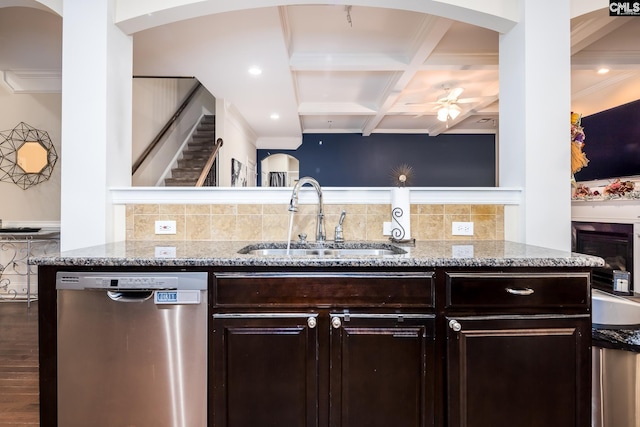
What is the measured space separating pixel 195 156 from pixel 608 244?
641 cm

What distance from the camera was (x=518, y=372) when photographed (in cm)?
138

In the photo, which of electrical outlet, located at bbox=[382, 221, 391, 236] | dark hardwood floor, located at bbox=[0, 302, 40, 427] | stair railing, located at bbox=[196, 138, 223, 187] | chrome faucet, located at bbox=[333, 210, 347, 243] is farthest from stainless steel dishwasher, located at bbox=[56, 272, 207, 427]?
stair railing, located at bbox=[196, 138, 223, 187]

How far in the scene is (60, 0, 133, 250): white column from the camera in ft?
6.30

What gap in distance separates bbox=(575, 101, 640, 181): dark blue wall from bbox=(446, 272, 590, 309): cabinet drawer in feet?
14.4

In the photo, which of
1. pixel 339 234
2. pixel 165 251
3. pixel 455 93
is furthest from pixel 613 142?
pixel 165 251

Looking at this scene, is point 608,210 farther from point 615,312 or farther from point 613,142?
point 615,312

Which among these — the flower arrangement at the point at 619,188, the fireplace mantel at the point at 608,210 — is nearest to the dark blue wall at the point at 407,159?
the fireplace mantel at the point at 608,210

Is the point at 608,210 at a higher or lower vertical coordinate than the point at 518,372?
higher

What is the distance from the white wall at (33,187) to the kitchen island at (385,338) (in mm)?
3869

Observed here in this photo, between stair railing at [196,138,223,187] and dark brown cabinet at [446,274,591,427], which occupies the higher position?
stair railing at [196,138,223,187]

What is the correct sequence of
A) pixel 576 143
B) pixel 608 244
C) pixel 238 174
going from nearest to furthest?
1. pixel 576 143
2. pixel 608 244
3. pixel 238 174

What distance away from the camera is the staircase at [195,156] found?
5520 millimetres

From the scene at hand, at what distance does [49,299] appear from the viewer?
1.40 m

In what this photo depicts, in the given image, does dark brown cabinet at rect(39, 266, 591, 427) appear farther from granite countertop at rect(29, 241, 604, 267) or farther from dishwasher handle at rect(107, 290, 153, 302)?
dishwasher handle at rect(107, 290, 153, 302)
